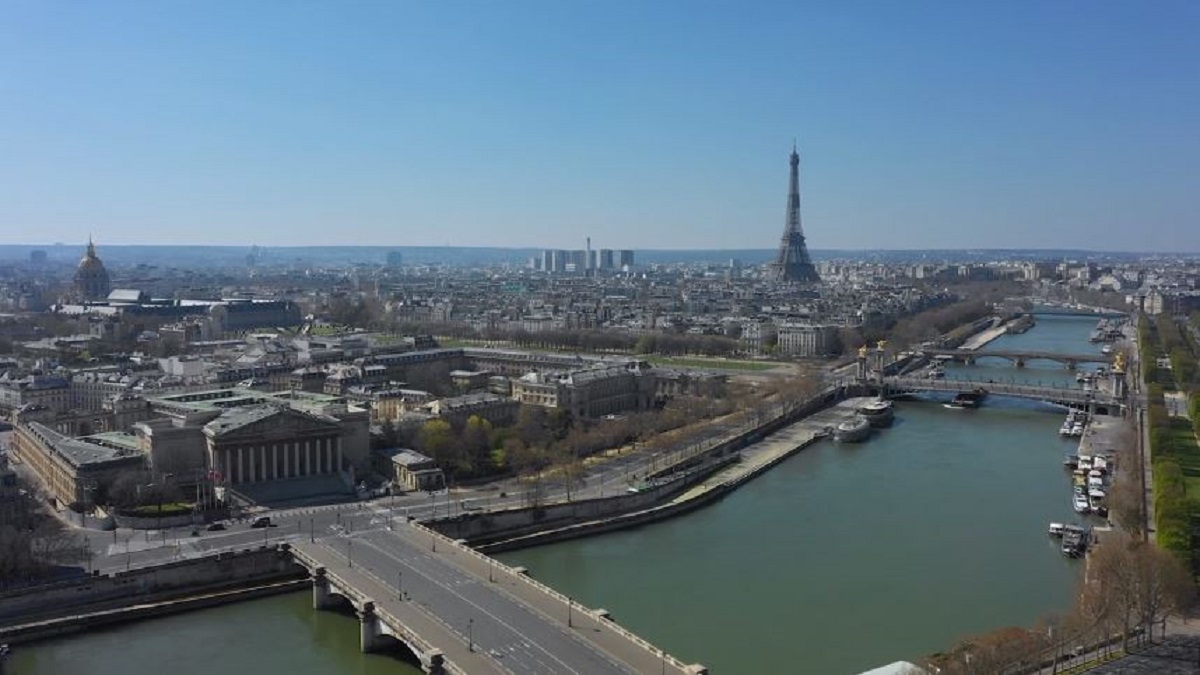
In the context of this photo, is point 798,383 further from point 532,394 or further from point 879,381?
point 532,394

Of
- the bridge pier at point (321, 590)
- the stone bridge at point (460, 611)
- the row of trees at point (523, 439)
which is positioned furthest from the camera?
the row of trees at point (523, 439)

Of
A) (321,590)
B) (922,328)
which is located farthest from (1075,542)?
(922,328)

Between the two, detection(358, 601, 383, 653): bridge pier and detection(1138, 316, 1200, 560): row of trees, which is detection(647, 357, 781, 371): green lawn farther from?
detection(358, 601, 383, 653): bridge pier

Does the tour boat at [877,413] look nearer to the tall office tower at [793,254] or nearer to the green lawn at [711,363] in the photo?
the green lawn at [711,363]

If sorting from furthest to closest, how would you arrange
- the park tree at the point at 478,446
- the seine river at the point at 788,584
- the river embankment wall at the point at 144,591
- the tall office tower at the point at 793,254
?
1. the tall office tower at the point at 793,254
2. the park tree at the point at 478,446
3. the river embankment wall at the point at 144,591
4. the seine river at the point at 788,584

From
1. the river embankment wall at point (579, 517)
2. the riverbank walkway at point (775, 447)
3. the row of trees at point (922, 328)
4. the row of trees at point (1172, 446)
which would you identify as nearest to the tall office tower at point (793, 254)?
the row of trees at point (922, 328)
